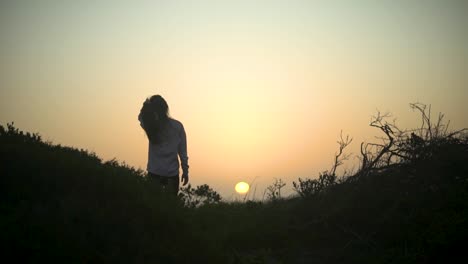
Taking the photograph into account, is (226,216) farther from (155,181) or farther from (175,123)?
(175,123)

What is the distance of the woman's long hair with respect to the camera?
362 inches

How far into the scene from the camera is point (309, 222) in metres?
9.73

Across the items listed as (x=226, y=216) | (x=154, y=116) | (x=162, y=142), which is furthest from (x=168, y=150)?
(x=226, y=216)

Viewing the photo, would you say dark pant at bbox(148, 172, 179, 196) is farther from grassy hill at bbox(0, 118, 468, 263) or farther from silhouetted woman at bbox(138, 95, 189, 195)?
grassy hill at bbox(0, 118, 468, 263)

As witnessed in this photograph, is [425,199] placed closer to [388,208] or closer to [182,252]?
[388,208]

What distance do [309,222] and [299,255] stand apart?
1040 millimetres

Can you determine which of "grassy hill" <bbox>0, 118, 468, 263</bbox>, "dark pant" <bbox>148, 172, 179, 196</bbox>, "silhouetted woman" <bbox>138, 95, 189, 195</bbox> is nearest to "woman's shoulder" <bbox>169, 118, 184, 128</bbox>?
"silhouetted woman" <bbox>138, 95, 189, 195</bbox>

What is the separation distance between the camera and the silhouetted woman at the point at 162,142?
9.21 m

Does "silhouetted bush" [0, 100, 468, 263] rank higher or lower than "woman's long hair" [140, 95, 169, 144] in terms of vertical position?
lower

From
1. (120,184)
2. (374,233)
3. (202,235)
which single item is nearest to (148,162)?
(120,184)

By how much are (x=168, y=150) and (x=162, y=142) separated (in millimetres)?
194

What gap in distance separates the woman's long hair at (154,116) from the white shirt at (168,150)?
11 centimetres

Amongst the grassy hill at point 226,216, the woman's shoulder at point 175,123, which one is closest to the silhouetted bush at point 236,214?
the grassy hill at point 226,216

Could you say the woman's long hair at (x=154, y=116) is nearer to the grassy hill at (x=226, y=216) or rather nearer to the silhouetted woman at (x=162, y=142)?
the silhouetted woman at (x=162, y=142)
